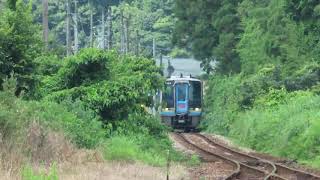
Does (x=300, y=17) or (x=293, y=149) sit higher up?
(x=300, y=17)

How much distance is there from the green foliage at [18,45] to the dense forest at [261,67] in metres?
8.33

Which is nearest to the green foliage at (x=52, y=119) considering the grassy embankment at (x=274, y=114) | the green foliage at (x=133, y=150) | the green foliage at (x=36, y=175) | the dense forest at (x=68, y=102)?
the dense forest at (x=68, y=102)

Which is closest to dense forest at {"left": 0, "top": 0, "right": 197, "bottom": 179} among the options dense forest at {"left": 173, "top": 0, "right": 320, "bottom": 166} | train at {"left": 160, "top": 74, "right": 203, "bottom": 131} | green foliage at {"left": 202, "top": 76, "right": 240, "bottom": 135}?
dense forest at {"left": 173, "top": 0, "right": 320, "bottom": 166}

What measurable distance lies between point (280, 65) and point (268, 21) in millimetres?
3468

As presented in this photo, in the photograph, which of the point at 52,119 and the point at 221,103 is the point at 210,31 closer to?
the point at 221,103

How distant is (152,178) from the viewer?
1480cm

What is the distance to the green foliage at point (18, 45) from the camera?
18250 mm

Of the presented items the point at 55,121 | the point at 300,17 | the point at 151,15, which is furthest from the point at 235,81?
the point at 151,15

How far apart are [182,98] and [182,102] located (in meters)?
0.27

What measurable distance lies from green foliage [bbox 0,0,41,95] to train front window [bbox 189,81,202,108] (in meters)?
28.2

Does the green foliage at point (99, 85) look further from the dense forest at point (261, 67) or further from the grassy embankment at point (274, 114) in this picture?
the dense forest at point (261, 67)

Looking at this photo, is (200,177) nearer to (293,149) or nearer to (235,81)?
(293,149)

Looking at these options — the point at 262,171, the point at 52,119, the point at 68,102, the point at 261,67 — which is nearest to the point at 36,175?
the point at 52,119

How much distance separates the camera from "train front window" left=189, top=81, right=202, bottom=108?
46.6 metres
